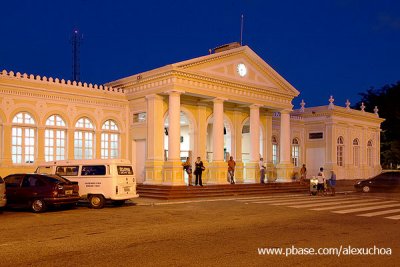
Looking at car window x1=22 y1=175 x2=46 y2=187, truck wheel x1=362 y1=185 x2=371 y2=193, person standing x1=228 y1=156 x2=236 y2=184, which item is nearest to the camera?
car window x1=22 y1=175 x2=46 y2=187

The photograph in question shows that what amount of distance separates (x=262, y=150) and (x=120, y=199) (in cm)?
1426

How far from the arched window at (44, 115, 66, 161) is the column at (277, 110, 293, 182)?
12841 mm

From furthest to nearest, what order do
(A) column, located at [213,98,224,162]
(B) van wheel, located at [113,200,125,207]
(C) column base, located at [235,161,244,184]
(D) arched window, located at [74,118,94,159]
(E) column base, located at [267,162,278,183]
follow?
(E) column base, located at [267,162,278,183] < (C) column base, located at [235,161,244,184] < (A) column, located at [213,98,224,162] < (D) arched window, located at [74,118,94,159] < (B) van wheel, located at [113,200,125,207]

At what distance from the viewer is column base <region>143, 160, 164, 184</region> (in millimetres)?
23500

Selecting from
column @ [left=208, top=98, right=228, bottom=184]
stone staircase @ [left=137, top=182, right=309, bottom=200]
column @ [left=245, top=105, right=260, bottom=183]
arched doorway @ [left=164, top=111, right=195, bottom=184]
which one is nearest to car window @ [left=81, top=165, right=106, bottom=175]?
stone staircase @ [left=137, top=182, right=309, bottom=200]

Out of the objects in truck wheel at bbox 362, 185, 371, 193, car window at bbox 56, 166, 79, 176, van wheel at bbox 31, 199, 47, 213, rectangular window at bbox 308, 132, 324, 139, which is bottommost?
truck wheel at bbox 362, 185, 371, 193

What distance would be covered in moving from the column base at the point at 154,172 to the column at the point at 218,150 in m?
2.96

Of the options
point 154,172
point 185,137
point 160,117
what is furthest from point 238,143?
point 154,172

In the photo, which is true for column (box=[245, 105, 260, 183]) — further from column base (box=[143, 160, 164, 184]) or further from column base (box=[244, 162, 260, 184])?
column base (box=[143, 160, 164, 184])

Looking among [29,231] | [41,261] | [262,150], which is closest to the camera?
[41,261]

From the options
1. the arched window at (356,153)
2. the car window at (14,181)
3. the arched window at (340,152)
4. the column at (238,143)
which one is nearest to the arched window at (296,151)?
the arched window at (340,152)

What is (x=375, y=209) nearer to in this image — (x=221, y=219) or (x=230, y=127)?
(x=221, y=219)

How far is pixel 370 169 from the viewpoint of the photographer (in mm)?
38375

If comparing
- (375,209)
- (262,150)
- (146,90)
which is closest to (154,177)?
(146,90)
